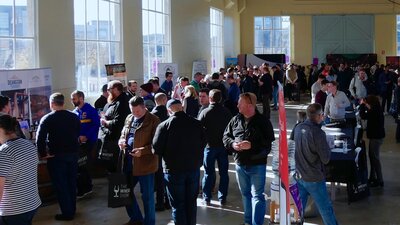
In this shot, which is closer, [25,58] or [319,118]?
[319,118]

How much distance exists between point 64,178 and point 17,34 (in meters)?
3.62

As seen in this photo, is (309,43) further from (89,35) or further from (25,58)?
(25,58)

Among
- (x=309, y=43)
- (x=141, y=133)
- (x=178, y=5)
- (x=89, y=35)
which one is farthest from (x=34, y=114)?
(x=309, y=43)

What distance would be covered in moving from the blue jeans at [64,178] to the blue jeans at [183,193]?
162 centimetres

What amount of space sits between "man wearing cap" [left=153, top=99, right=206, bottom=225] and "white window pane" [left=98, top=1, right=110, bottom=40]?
23.3 ft

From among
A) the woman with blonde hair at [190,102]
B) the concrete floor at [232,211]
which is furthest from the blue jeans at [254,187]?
the woman with blonde hair at [190,102]

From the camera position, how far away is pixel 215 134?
6680 mm

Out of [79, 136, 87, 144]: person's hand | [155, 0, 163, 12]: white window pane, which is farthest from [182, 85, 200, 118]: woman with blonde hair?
[155, 0, 163, 12]: white window pane

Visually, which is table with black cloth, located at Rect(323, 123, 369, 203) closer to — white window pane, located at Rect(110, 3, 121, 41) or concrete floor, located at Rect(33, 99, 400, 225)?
concrete floor, located at Rect(33, 99, 400, 225)

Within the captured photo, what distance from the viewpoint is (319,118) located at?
5.27 meters

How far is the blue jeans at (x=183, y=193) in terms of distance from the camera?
5227 millimetres

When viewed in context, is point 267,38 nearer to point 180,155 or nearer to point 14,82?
point 14,82

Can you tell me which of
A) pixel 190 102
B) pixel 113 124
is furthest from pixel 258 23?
pixel 113 124

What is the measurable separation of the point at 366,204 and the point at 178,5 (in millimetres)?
11274
